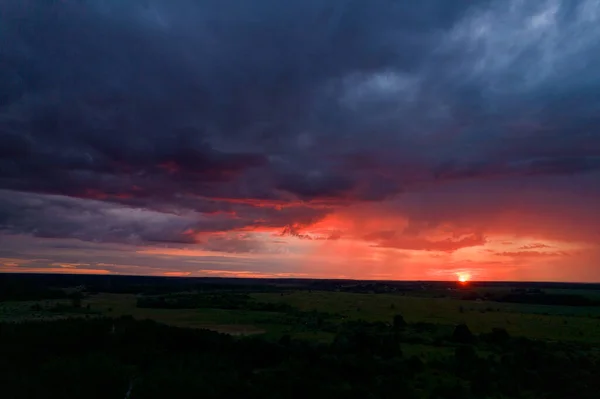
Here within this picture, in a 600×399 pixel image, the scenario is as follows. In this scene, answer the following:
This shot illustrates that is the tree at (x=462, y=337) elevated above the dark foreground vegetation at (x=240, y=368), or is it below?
above

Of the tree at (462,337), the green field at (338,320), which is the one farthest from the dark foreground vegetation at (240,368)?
the green field at (338,320)

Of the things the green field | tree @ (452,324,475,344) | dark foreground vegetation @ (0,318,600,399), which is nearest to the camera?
dark foreground vegetation @ (0,318,600,399)

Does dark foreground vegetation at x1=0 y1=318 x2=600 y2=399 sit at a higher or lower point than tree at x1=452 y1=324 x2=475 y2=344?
lower

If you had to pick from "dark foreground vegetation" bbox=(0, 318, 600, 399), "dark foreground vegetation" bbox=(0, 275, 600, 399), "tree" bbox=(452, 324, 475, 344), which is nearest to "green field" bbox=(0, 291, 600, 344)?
"tree" bbox=(452, 324, 475, 344)

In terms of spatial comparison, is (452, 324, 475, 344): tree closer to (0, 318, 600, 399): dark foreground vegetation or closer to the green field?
(0, 318, 600, 399): dark foreground vegetation

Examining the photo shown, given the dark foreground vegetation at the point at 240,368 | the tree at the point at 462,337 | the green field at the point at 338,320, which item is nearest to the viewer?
the dark foreground vegetation at the point at 240,368

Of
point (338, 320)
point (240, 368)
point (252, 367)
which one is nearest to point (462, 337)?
point (338, 320)

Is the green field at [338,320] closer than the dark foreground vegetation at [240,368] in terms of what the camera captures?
No

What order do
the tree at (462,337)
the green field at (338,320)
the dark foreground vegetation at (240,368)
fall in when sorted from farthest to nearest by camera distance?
the green field at (338,320), the tree at (462,337), the dark foreground vegetation at (240,368)

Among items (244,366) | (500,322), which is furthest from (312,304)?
(244,366)

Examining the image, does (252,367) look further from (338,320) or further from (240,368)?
(338,320)

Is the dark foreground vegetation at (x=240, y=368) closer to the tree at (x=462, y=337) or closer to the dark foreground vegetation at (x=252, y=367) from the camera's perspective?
the dark foreground vegetation at (x=252, y=367)
